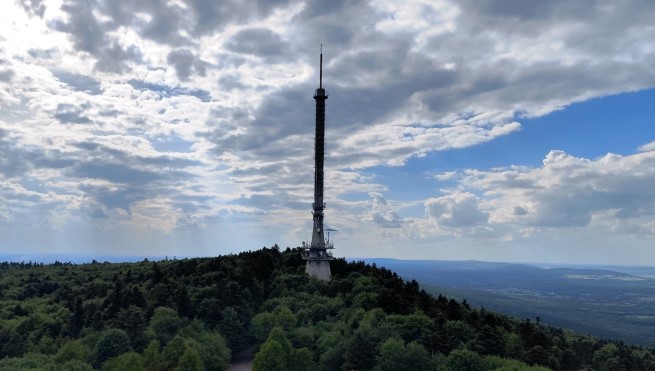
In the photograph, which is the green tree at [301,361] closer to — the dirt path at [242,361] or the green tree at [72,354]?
the dirt path at [242,361]

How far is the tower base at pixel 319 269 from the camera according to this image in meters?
131

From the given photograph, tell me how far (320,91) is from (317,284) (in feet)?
174

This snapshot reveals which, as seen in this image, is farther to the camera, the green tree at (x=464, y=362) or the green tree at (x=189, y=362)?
the green tree at (x=189, y=362)

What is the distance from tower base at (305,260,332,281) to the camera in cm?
13112

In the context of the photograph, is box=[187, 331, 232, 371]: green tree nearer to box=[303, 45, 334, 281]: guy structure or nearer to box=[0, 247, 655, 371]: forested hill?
box=[0, 247, 655, 371]: forested hill

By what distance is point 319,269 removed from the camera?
132 metres

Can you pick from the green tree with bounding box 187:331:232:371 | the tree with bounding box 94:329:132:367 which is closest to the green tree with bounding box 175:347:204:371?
the green tree with bounding box 187:331:232:371

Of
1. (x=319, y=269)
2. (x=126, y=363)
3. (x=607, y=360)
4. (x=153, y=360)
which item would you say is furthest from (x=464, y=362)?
(x=319, y=269)

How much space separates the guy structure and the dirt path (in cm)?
3230

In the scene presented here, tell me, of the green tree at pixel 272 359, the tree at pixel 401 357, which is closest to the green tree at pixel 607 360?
the tree at pixel 401 357

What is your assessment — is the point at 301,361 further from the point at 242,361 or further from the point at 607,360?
the point at 607,360

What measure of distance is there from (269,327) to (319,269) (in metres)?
36.2

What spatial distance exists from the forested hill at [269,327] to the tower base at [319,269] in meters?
3.80

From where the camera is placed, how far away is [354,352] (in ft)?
258
